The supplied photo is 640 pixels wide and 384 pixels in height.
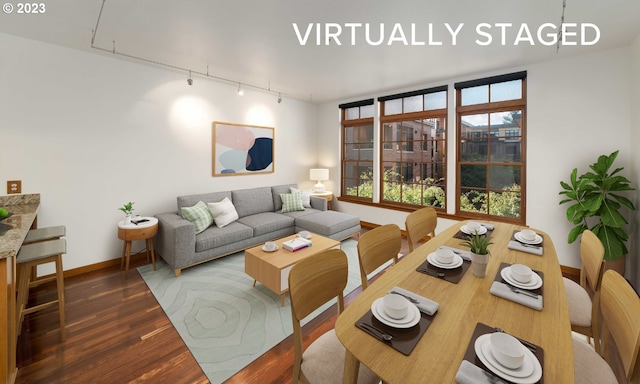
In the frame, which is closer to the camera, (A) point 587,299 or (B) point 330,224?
(A) point 587,299

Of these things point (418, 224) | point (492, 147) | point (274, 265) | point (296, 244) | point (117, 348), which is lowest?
point (117, 348)

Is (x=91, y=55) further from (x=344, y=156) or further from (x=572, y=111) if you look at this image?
(x=572, y=111)

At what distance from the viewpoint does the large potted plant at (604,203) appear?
2.66m

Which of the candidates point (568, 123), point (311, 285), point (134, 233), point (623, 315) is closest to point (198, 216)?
point (134, 233)

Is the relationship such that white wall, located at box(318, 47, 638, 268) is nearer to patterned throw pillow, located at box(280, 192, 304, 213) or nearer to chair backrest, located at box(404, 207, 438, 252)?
chair backrest, located at box(404, 207, 438, 252)

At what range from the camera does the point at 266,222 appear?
397cm

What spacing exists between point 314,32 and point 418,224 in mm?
2073

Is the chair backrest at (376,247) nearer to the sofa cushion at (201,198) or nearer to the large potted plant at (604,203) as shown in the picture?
the large potted plant at (604,203)

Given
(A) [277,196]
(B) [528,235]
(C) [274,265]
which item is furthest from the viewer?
(A) [277,196]

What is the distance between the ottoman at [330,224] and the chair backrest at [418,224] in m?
1.66

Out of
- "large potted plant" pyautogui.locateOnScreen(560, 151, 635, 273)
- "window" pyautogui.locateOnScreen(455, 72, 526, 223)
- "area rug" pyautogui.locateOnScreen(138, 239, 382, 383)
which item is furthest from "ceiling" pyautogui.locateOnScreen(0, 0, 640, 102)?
"area rug" pyautogui.locateOnScreen(138, 239, 382, 383)

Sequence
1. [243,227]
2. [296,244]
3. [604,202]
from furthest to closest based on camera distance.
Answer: [243,227], [296,244], [604,202]

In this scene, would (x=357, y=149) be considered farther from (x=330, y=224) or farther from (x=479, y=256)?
(x=479, y=256)

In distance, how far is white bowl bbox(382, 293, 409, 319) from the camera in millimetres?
1010
